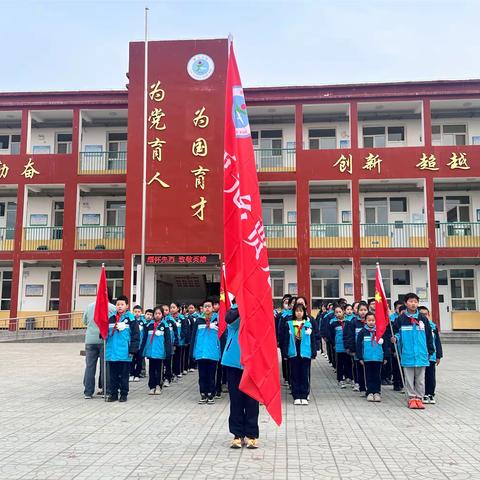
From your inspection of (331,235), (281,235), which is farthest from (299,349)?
(331,235)

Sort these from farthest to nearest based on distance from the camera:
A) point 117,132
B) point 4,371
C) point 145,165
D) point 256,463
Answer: point 117,132
point 145,165
point 4,371
point 256,463

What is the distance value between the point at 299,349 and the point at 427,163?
16.4 m

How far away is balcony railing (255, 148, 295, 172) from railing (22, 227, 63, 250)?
9.75m

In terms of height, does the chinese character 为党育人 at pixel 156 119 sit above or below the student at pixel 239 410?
above

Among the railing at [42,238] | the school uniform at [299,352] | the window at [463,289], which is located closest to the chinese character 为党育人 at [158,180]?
the railing at [42,238]

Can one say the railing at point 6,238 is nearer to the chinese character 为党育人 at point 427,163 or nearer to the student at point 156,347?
the student at point 156,347

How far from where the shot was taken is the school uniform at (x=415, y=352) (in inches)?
319

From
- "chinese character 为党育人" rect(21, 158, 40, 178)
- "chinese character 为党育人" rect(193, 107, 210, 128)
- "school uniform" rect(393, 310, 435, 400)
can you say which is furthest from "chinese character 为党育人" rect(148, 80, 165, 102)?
"school uniform" rect(393, 310, 435, 400)

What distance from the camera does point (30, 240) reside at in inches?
952

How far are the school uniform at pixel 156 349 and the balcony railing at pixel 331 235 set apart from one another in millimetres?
13726

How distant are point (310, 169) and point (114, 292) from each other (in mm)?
10887

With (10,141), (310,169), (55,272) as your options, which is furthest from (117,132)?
(310,169)

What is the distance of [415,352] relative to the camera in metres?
8.10

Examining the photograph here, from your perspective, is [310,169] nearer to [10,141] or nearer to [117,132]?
[117,132]
